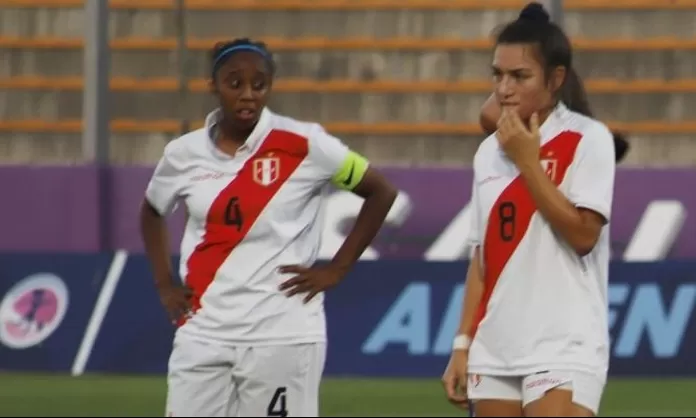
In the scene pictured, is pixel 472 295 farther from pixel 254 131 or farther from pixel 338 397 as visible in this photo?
pixel 338 397

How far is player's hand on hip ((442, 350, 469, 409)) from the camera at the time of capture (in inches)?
197

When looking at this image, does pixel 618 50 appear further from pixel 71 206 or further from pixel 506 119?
pixel 506 119

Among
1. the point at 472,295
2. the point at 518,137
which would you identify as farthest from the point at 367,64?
the point at 518,137

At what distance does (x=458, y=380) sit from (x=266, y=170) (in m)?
1.19

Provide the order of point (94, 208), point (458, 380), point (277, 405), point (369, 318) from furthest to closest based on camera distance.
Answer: point (94, 208), point (369, 318), point (277, 405), point (458, 380)

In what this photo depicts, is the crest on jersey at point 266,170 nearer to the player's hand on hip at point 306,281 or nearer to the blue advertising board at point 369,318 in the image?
→ the player's hand on hip at point 306,281

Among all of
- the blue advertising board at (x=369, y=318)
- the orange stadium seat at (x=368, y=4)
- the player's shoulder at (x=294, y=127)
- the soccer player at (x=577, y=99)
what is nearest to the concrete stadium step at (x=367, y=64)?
the orange stadium seat at (x=368, y=4)

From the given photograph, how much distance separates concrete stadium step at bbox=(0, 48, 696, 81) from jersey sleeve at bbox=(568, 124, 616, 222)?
426 inches

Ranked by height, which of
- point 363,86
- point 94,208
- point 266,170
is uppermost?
point 266,170

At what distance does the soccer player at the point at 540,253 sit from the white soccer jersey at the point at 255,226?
40.3 inches

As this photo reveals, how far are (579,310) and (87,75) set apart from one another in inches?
356

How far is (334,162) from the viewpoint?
6.03 meters

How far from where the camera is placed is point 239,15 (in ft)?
52.9

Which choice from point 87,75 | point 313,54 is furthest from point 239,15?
point 87,75
